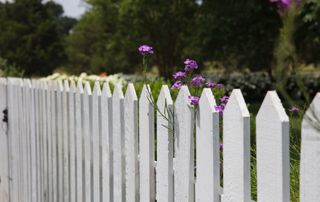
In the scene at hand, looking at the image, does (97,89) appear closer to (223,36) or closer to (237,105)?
(237,105)

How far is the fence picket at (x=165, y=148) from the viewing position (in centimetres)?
216

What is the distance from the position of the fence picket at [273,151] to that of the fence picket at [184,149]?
453 mm

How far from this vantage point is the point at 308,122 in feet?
4.42

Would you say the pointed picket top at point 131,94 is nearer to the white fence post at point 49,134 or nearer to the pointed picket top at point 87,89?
the pointed picket top at point 87,89

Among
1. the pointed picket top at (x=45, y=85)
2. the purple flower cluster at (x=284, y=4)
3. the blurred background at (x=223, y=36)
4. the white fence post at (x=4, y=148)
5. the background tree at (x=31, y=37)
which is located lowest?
the white fence post at (x=4, y=148)

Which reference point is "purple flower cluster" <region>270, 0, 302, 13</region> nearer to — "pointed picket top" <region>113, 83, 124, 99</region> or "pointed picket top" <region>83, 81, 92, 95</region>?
"pointed picket top" <region>113, 83, 124, 99</region>

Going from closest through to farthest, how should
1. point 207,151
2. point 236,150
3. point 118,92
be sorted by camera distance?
point 236,150, point 207,151, point 118,92

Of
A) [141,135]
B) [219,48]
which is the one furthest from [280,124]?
[219,48]

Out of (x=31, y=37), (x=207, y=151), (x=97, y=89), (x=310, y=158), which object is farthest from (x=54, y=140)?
(x=31, y=37)

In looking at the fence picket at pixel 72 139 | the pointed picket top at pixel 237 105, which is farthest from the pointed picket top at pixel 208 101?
the fence picket at pixel 72 139

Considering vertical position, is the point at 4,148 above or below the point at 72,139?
below

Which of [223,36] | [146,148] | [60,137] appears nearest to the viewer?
[146,148]

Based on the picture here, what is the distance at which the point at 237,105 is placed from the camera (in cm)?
167

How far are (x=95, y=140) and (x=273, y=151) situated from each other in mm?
1668
